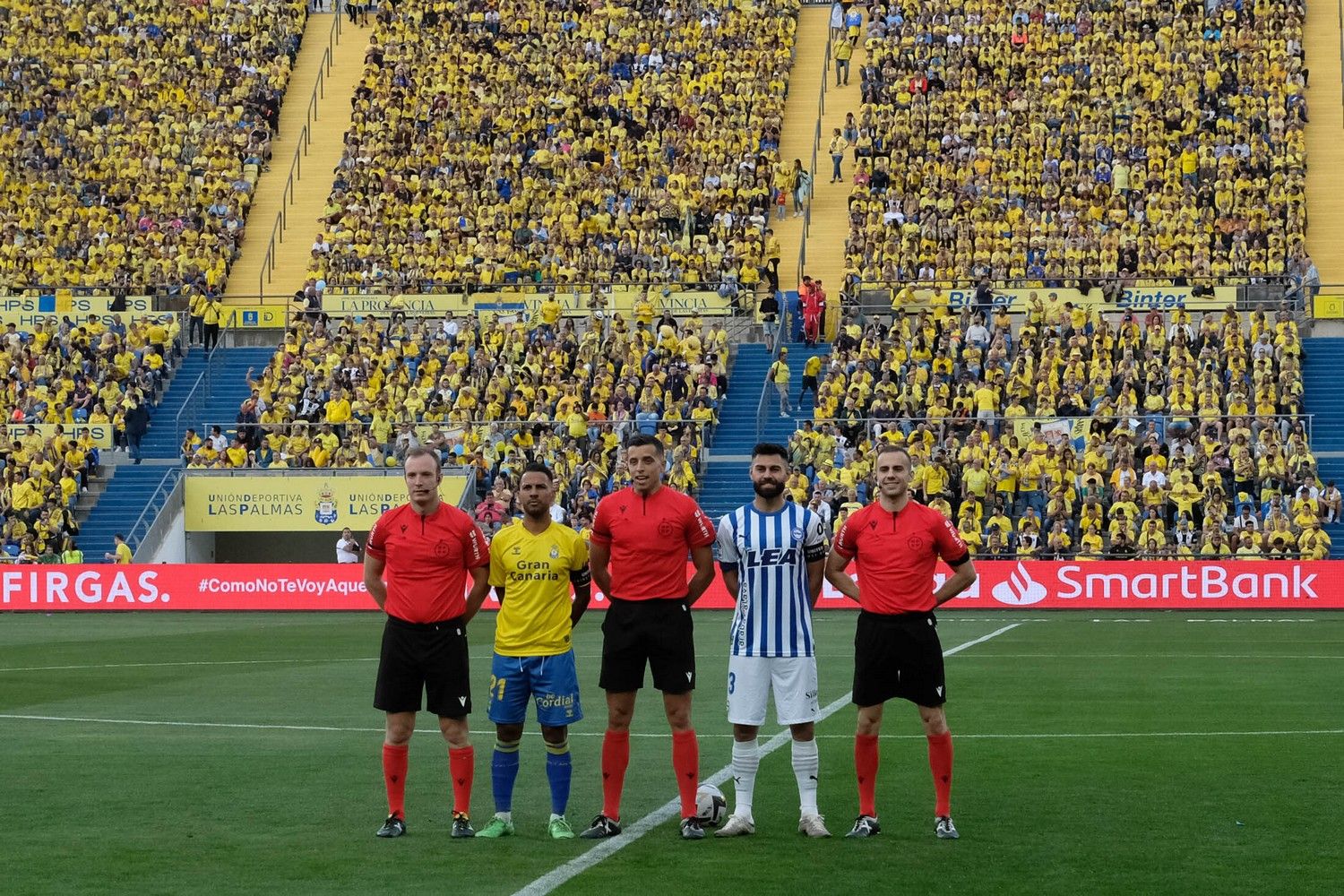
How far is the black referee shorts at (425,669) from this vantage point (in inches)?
428

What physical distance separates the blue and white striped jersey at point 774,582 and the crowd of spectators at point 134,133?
128ft

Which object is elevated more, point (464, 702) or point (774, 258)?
point (774, 258)

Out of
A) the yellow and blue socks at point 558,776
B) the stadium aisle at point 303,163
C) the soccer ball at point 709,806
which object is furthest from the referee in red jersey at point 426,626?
the stadium aisle at point 303,163

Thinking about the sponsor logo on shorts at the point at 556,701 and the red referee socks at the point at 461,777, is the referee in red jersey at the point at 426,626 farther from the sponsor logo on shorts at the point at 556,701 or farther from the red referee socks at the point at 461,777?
the sponsor logo on shorts at the point at 556,701

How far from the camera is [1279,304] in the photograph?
136 feet

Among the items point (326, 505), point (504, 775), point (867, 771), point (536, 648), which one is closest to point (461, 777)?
point (504, 775)

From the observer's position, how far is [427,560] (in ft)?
35.8

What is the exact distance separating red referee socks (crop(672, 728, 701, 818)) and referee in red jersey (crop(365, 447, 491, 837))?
1164 mm

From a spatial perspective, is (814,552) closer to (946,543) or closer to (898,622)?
(898,622)

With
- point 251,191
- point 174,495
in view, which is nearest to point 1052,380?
point 174,495

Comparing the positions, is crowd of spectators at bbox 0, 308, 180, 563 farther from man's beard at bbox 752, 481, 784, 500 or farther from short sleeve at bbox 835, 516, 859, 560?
man's beard at bbox 752, 481, 784, 500

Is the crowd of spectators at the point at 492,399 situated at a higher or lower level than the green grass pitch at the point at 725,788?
higher

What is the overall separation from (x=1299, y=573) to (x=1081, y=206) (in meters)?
14.6

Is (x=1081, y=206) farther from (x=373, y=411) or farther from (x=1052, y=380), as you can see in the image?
(x=373, y=411)
